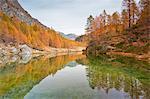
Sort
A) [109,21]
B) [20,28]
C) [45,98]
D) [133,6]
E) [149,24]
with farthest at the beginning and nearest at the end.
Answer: [20,28], [109,21], [133,6], [149,24], [45,98]

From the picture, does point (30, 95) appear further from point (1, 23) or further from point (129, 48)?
point (1, 23)

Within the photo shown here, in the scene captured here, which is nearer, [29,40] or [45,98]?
[45,98]

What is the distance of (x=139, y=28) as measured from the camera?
284ft

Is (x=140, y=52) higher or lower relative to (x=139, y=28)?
Answer: lower

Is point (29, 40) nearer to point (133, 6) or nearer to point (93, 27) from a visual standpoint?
point (93, 27)

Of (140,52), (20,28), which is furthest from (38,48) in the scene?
(140,52)

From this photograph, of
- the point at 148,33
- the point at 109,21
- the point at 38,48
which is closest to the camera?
the point at 148,33

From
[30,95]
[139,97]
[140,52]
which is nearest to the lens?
[139,97]

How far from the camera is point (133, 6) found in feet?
336

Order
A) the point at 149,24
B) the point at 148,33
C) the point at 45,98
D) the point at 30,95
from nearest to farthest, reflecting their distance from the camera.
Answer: the point at 45,98 → the point at 30,95 → the point at 148,33 → the point at 149,24

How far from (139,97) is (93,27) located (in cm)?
11960

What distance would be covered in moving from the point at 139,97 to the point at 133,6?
84.8 meters

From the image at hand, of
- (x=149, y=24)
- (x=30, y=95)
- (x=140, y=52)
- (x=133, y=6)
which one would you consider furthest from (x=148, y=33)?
(x=30, y=95)

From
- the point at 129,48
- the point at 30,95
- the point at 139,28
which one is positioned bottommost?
the point at 30,95
